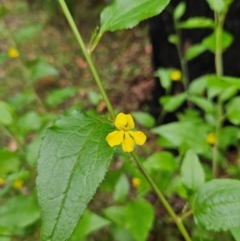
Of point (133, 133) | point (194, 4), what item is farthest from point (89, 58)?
point (194, 4)

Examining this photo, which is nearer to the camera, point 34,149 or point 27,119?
point 34,149

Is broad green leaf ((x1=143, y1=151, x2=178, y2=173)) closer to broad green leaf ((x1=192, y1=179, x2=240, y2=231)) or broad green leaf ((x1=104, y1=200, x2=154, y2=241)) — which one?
broad green leaf ((x1=104, y1=200, x2=154, y2=241))

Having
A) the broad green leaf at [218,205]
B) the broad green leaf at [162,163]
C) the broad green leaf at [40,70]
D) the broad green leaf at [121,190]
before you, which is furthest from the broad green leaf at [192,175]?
the broad green leaf at [40,70]

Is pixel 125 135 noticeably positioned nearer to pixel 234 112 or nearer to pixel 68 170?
pixel 68 170

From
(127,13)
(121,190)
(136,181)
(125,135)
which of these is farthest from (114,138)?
(136,181)

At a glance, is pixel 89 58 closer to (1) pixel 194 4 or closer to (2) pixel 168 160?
(2) pixel 168 160
